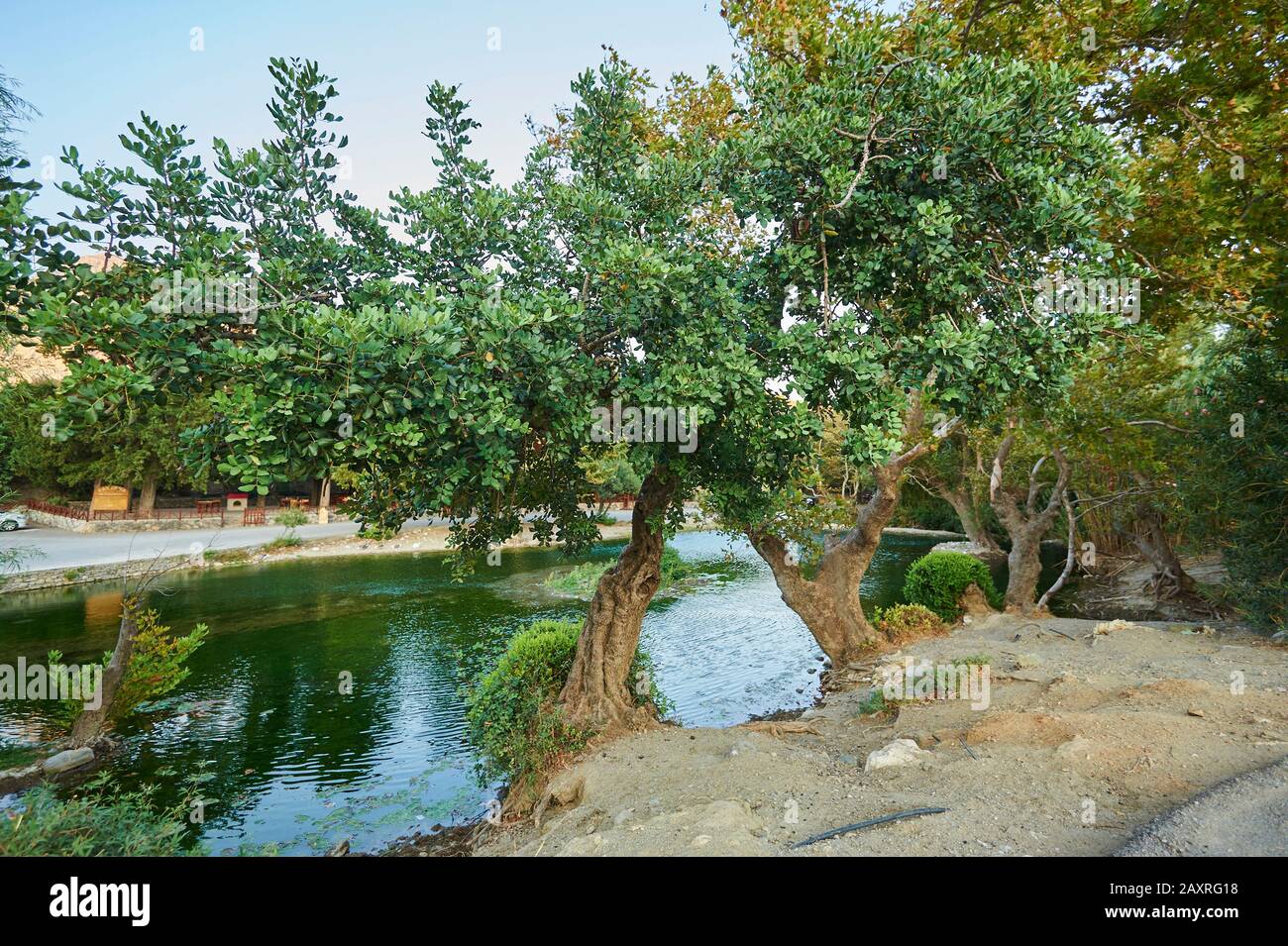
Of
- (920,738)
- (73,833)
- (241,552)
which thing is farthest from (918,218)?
(241,552)

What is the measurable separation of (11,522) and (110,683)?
34.5 m

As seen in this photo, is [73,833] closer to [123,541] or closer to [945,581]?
[945,581]

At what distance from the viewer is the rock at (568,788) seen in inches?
311

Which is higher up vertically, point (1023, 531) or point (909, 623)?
point (1023, 531)

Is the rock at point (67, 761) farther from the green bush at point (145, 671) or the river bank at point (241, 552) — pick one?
the river bank at point (241, 552)

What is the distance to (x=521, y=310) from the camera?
562 cm

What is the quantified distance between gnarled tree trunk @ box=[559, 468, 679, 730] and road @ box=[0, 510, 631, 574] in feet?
67.8

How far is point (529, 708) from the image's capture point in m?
9.47

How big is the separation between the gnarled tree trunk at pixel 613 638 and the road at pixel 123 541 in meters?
20.7

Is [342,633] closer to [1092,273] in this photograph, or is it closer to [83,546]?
[1092,273]

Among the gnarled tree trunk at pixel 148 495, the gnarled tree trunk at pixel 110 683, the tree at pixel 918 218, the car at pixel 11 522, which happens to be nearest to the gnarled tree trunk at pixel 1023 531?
the tree at pixel 918 218

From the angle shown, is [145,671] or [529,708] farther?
[145,671]

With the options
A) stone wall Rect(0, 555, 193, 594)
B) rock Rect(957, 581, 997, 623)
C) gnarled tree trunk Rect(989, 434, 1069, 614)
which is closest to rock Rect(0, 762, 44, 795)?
stone wall Rect(0, 555, 193, 594)

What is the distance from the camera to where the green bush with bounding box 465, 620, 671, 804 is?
8859mm
